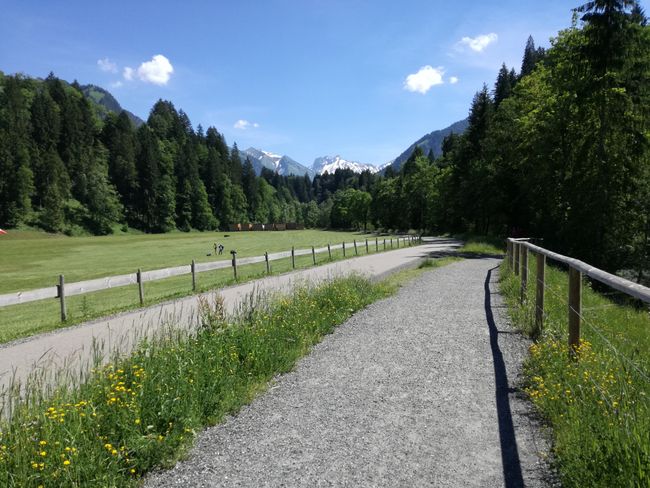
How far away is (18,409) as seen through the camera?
3.63m

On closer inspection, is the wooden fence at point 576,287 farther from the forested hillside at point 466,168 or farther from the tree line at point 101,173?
the tree line at point 101,173

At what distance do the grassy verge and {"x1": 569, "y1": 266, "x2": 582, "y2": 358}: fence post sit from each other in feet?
11.9

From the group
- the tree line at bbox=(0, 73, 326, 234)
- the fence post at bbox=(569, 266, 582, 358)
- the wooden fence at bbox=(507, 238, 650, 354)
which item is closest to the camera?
the wooden fence at bbox=(507, 238, 650, 354)

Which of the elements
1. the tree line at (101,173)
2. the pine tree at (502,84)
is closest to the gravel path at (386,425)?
the pine tree at (502,84)

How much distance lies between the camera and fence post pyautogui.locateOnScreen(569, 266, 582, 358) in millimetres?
4992

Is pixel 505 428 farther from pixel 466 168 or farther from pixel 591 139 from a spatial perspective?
pixel 466 168

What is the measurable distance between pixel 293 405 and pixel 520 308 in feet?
19.0

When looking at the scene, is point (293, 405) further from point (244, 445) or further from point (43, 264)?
point (43, 264)

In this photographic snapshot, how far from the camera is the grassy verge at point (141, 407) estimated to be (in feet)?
10.6

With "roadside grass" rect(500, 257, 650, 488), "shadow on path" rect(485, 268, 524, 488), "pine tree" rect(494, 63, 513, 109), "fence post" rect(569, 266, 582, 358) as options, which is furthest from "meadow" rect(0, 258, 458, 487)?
"pine tree" rect(494, 63, 513, 109)

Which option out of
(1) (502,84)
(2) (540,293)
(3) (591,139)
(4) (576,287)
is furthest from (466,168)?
(4) (576,287)

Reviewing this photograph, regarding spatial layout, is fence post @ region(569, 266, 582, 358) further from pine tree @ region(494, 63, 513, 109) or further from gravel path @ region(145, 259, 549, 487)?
pine tree @ region(494, 63, 513, 109)

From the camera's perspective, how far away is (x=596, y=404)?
3.71 m

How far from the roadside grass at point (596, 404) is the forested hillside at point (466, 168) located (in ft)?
70.6
